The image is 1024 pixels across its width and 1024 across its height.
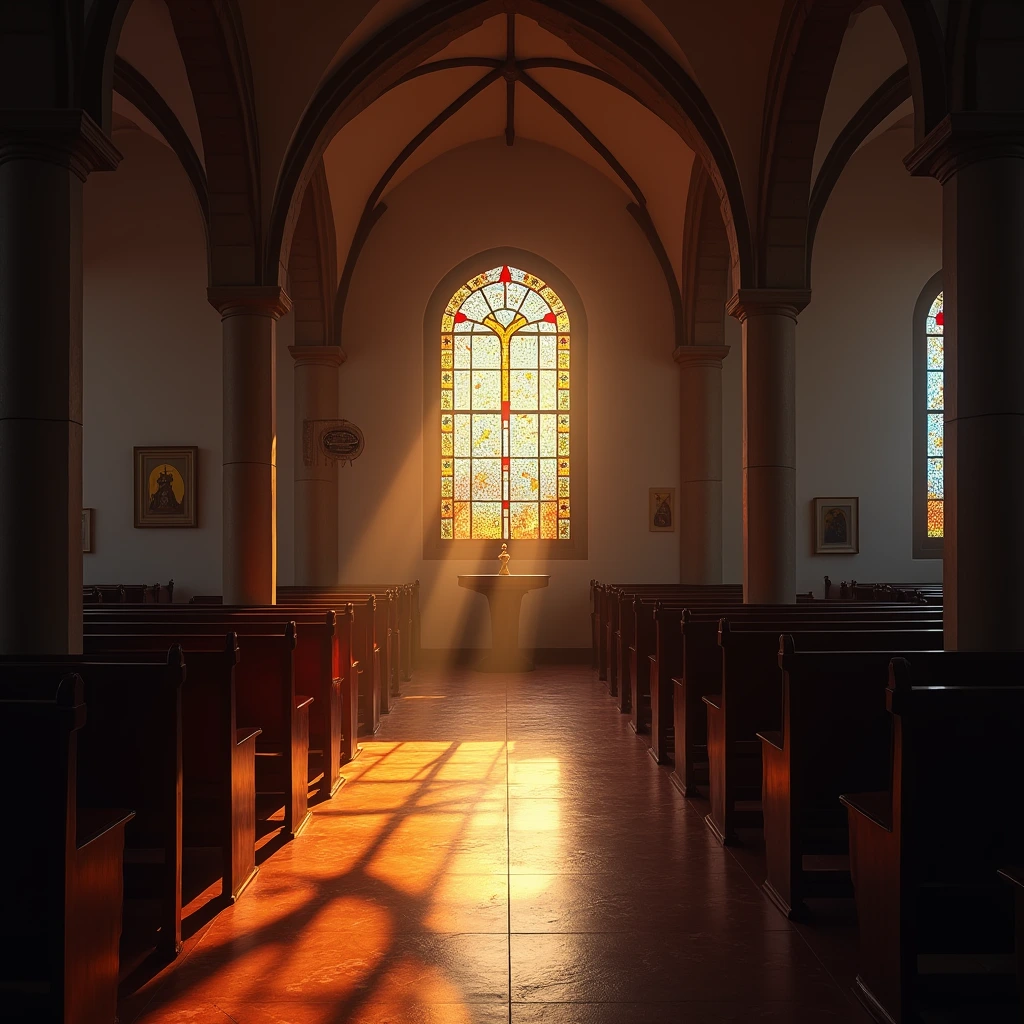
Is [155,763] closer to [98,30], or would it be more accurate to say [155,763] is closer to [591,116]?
[98,30]

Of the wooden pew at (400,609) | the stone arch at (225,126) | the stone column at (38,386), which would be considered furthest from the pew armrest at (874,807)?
the stone arch at (225,126)

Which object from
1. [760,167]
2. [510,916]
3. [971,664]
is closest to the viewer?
[971,664]

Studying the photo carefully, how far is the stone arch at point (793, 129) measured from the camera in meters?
7.48

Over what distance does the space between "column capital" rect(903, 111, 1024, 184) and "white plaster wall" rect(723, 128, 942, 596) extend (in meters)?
8.91

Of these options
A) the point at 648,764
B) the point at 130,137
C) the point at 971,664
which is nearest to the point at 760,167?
the point at 648,764

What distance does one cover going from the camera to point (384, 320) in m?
13.7

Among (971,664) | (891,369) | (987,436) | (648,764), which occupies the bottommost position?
(648,764)

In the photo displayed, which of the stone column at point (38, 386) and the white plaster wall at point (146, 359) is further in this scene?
the white plaster wall at point (146, 359)

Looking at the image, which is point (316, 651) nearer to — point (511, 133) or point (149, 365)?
point (149, 365)

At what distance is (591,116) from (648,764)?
8.71 meters

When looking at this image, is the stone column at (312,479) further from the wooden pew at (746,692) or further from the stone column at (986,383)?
the stone column at (986,383)

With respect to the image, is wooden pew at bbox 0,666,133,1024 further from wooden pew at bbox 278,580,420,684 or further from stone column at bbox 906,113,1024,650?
wooden pew at bbox 278,580,420,684

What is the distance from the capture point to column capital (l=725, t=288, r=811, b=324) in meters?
8.34

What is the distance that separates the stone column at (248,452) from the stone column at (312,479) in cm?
463
